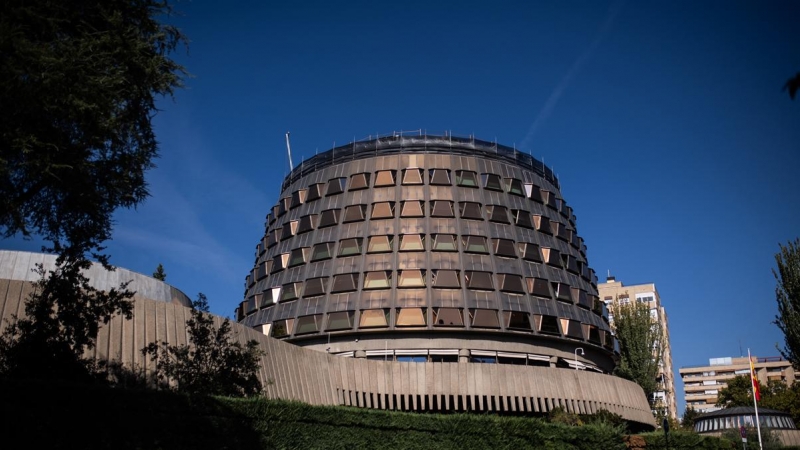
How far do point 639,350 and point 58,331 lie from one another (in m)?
67.0

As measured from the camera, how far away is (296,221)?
67625 mm

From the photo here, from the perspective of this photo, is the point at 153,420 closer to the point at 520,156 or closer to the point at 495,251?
the point at 495,251

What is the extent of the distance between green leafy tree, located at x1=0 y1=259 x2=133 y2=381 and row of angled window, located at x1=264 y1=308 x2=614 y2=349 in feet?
117

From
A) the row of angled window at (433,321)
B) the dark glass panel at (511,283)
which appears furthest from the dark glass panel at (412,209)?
the row of angled window at (433,321)

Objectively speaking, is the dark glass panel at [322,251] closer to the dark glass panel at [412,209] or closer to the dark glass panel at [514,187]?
the dark glass panel at [412,209]

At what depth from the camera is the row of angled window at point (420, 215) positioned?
205 ft

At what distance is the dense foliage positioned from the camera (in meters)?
16.7

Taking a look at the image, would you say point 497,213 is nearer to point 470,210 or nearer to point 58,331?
point 470,210

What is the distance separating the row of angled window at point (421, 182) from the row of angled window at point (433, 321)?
12.5 metres

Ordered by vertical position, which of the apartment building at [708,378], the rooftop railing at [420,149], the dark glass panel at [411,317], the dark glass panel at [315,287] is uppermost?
the rooftop railing at [420,149]

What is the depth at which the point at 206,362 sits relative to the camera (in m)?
29.5

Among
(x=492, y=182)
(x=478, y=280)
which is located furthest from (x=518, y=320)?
(x=492, y=182)

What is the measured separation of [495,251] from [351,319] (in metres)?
13.7

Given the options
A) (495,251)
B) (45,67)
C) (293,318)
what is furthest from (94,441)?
(495,251)
